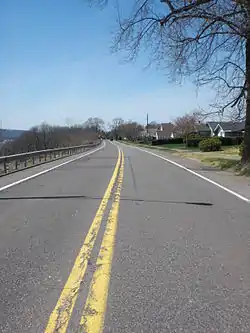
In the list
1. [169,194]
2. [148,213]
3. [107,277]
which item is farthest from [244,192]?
[107,277]

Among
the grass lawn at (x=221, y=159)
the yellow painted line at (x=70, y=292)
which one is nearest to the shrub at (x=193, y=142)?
the grass lawn at (x=221, y=159)

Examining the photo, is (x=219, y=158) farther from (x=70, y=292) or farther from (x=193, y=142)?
(x=193, y=142)

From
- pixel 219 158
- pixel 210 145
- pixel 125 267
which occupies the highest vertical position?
pixel 125 267

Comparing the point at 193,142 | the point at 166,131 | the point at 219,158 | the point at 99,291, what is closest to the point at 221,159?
the point at 219,158

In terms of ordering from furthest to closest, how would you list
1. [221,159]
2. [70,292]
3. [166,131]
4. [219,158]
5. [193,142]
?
[166,131] < [193,142] < [219,158] < [221,159] < [70,292]

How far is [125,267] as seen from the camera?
16.8ft

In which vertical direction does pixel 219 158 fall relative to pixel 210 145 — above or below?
below

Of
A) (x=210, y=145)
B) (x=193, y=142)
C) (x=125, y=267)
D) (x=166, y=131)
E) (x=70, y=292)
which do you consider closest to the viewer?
(x=70, y=292)

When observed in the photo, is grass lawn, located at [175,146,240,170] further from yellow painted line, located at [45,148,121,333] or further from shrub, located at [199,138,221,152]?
yellow painted line, located at [45,148,121,333]

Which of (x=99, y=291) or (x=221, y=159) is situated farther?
(x=221, y=159)

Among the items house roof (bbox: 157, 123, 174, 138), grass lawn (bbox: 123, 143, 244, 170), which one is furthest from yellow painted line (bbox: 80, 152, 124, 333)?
house roof (bbox: 157, 123, 174, 138)

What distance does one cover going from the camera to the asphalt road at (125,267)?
12.0ft

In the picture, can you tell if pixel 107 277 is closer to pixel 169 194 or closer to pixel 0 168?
pixel 169 194

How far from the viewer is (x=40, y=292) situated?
14.1 feet
